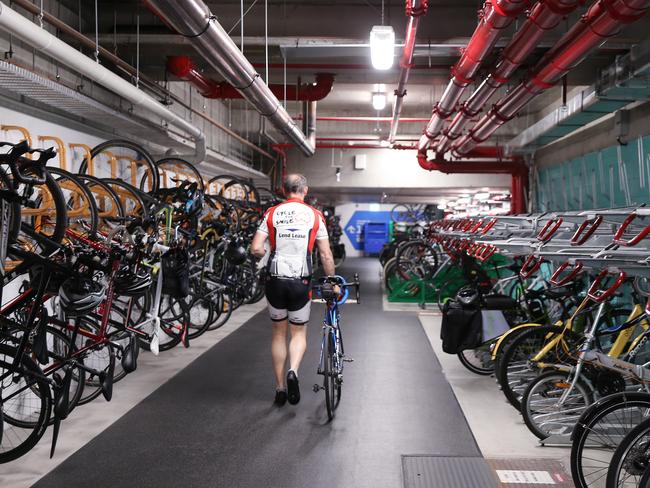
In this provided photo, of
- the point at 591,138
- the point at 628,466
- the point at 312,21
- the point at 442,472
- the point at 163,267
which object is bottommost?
the point at 442,472

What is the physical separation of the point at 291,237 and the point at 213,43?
4.44ft

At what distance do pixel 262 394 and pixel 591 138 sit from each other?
5.91 metres

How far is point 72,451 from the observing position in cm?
337

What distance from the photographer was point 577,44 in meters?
4.18

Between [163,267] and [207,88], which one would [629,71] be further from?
[207,88]

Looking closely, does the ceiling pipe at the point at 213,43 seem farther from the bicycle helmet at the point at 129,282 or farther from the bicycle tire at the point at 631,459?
the bicycle tire at the point at 631,459

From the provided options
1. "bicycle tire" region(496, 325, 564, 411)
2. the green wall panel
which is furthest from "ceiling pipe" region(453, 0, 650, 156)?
"bicycle tire" region(496, 325, 564, 411)

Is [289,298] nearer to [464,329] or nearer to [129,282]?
[129,282]

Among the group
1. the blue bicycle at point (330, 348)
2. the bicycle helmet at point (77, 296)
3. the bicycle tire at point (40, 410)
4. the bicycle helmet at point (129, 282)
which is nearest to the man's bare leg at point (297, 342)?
the blue bicycle at point (330, 348)

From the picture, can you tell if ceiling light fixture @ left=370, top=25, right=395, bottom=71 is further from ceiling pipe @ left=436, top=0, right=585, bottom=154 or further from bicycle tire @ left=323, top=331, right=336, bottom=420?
bicycle tire @ left=323, top=331, right=336, bottom=420

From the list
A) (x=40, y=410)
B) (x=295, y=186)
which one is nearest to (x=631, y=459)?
(x=40, y=410)

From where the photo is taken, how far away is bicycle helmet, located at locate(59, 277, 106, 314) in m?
3.27

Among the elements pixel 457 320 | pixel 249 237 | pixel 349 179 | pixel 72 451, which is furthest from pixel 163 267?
pixel 349 179

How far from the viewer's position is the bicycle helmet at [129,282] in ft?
12.7
